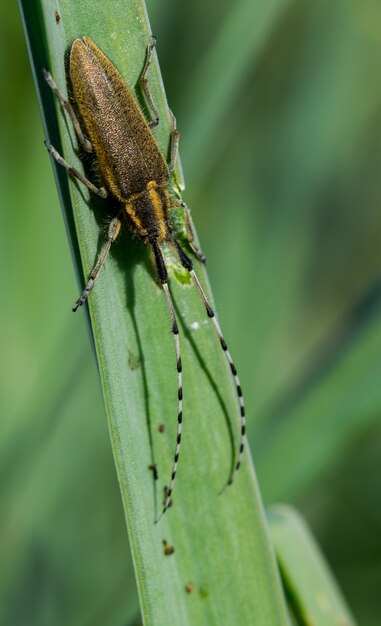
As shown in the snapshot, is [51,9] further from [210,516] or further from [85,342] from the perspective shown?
[85,342]

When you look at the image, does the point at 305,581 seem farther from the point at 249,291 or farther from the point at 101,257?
the point at 249,291

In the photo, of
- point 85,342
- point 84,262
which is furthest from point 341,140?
point 84,262

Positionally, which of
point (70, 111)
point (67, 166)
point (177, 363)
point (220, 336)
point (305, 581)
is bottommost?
point (305, 581)

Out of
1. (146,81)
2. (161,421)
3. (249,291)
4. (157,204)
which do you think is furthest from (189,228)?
(249,291)

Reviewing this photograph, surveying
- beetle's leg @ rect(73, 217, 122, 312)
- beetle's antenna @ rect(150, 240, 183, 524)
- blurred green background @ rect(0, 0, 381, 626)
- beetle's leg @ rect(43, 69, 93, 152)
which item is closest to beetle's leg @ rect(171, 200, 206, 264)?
beetle's antenna @ rect(150, 240, 183, 524)

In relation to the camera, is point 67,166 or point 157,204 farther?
point 157,204

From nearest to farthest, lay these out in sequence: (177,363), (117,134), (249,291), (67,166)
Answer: (67,166) < (177,363) < (117,134) < (249,291)

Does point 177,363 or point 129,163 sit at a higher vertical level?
point 129,163
